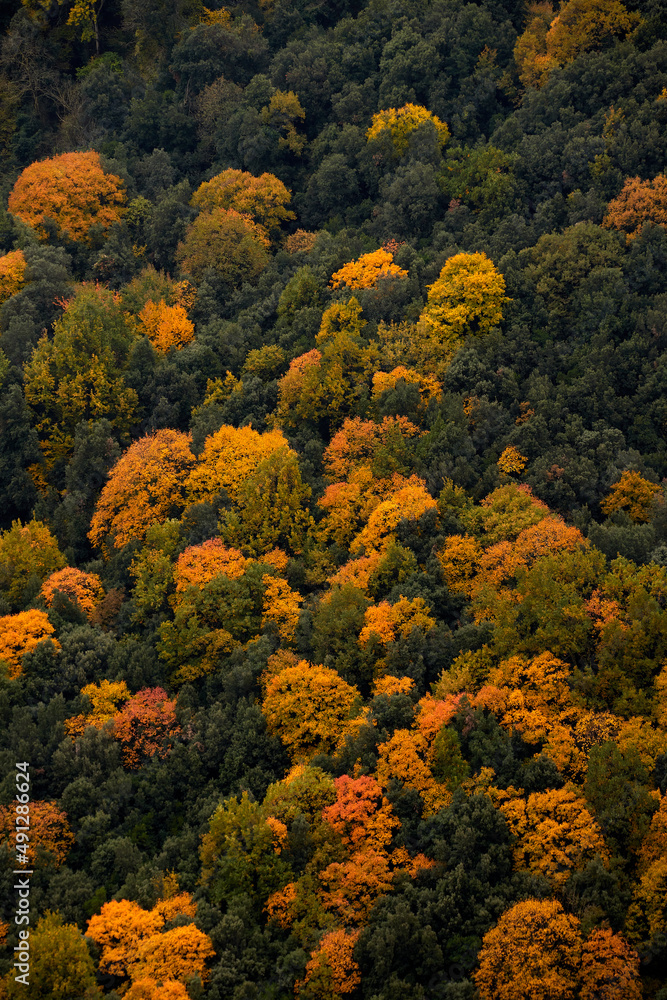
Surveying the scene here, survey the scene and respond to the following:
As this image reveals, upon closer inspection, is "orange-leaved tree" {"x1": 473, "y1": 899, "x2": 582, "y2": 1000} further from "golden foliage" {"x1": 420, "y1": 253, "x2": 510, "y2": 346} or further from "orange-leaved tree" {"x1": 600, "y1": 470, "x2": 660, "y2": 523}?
"golden foliage" {"x1": 420, "y1": 253, "x2": 510, "y2": 346}

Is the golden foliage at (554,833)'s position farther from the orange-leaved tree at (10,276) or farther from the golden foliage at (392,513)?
the orange-leaved tree at (10,276)

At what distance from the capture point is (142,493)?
7156cm

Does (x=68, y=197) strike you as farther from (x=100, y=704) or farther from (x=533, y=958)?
(x=533, y=958)

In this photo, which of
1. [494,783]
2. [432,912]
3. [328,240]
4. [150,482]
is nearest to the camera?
[432,912]

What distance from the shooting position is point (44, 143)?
338 feet

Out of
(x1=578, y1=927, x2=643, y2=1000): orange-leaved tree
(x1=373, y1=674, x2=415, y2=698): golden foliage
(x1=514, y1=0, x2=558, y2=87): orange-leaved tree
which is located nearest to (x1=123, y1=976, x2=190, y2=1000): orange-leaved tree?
(x1=578, y1=927, x2=643, y2=1000): orange-leaved tree

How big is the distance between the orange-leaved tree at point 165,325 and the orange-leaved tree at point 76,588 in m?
22.2

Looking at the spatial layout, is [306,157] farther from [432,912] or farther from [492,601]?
[432,912]

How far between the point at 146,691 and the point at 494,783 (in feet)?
68.3

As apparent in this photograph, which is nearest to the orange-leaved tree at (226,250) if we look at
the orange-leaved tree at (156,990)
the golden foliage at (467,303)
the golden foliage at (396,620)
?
the golden foliage at (467,303)

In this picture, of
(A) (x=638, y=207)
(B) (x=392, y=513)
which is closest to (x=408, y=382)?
(B) (x=392, y=513)

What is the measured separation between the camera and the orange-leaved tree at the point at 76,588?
66688 millimetres

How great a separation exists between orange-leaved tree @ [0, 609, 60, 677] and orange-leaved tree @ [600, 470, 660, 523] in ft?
109

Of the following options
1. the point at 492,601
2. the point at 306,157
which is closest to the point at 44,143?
the point at 306,157
